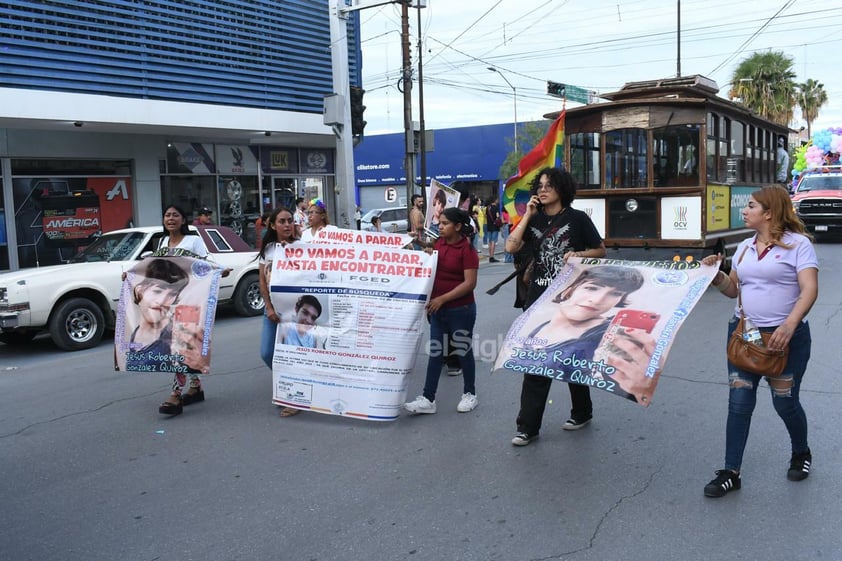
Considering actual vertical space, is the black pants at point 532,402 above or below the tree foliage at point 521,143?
below

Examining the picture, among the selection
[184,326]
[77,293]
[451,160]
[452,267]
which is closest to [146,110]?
[77,293]

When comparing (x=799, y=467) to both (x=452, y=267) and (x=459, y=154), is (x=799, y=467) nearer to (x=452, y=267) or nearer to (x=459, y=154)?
(x=452, y=267)

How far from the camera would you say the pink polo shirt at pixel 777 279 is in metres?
3.91

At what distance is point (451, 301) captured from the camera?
568 cm

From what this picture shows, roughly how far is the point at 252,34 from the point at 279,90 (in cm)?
156

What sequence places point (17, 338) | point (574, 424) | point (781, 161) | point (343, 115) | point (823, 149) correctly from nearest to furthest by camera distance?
1. point (574, 424)
2. point (17, 338)
3. point (343, 115)
4. point (781, 161)
5. point (823, 149)

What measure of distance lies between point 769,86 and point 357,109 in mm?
30516

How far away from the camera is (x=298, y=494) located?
14.2 feet

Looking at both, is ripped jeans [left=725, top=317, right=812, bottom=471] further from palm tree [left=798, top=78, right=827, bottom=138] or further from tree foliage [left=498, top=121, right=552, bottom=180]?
palm tree [left=798, top=78, right=827, bottom=138]

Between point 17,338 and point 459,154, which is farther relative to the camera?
point 459,154

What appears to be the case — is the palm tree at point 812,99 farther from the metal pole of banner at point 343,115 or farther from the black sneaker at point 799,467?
the black sneaker at point 799,467

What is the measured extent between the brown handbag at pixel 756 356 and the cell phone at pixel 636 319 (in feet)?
1.38

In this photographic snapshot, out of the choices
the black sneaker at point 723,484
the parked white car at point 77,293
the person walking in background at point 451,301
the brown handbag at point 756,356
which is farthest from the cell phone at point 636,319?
the parked white car at point 77,293

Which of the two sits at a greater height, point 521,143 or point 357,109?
point 521,143
